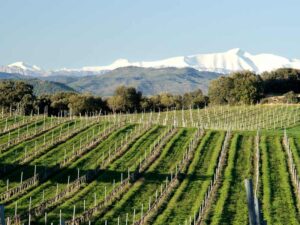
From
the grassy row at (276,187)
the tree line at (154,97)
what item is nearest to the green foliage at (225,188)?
the grassy row at (276,187)

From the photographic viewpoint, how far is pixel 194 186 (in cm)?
5141

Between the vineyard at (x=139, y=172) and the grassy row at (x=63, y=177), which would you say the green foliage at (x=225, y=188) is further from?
the grassy row at (x=63, y=177)

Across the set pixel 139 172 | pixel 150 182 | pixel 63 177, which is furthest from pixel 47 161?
pixel 150 182

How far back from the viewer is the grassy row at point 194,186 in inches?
1678

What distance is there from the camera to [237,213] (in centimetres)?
4331

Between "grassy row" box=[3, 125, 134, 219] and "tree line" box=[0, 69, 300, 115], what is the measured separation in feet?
186

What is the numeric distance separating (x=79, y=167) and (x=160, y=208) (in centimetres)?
1515

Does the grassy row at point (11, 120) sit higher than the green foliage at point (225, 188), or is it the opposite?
the grassy row at point (11, 120)

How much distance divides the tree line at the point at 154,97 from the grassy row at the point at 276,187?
62.7 m

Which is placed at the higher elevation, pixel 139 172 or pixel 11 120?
pixel 11 120

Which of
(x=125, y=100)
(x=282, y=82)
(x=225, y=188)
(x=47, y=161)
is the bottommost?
(x=225, y=188)

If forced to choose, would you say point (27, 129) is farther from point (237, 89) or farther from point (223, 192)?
point (237, 89)

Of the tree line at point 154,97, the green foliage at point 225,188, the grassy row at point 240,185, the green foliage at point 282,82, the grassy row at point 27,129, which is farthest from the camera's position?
the green foliage at point 282,82

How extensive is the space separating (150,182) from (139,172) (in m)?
3.63
